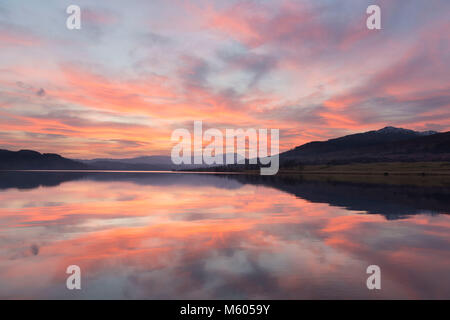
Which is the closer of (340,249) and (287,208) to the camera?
(340,249)

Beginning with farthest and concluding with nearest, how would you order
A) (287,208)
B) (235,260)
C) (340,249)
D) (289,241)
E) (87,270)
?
(287,208) → (289,241) → (340,249) → (235,260) → (87,270)

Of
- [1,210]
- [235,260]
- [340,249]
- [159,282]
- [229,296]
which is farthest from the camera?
[1,210]

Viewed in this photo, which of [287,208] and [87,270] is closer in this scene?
[87,270]

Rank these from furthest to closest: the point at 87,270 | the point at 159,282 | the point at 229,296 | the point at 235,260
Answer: the point at 235,260 < the point at 87,270 < the point at 159,282 < the point at 229,296

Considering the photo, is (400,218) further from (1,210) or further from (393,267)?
(1,210)

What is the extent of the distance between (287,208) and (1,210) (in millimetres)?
25945

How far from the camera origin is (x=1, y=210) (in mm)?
25469

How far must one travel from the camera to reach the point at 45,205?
94.1ft
